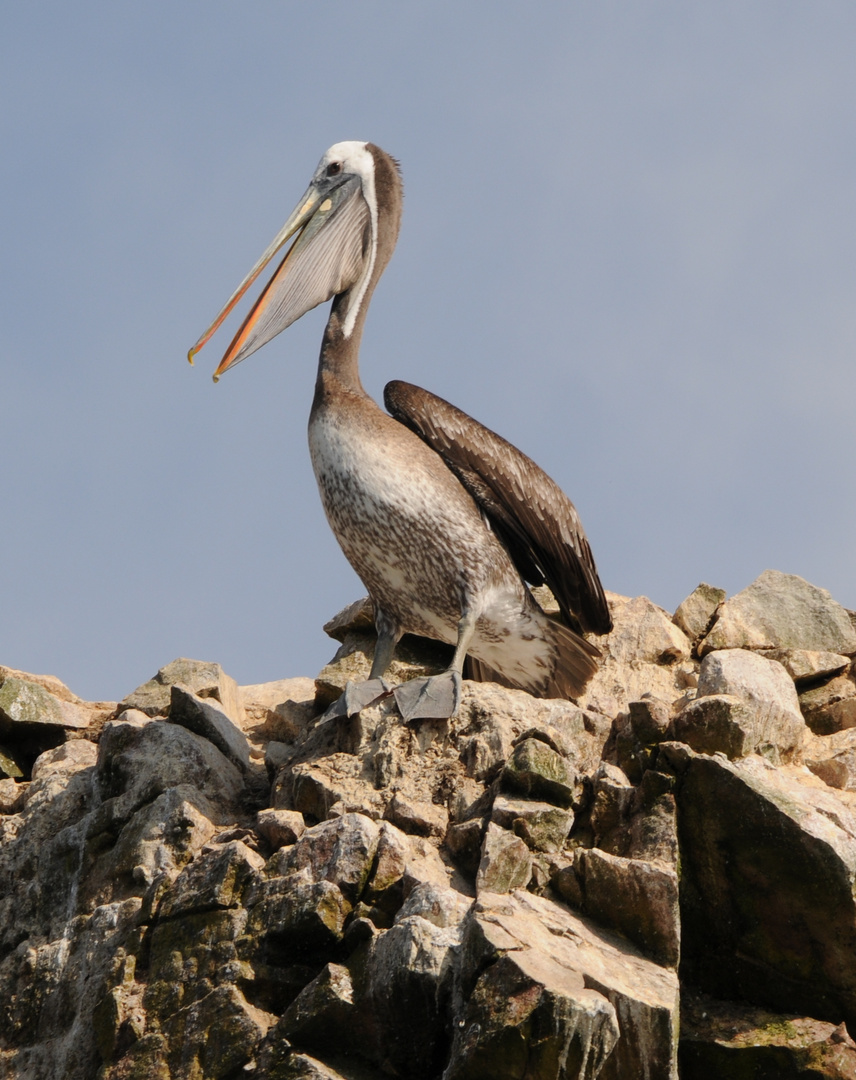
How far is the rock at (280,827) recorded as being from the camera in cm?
643

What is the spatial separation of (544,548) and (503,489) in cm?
46

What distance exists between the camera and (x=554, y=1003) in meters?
4.73

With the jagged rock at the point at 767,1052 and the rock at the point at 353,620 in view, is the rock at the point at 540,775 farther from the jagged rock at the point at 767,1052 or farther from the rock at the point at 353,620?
the rock at the point at 353,620

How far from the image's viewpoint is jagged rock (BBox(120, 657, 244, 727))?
8.84 metres

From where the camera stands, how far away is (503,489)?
26.7ft

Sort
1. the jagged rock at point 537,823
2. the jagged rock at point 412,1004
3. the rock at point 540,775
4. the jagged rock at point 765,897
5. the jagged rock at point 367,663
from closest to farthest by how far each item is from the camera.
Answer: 1. the jagged rock at point 412,1004
2. the jagged rock at point 765,897
3. the jagged rock at point 537,823
4. the rock at point 540,775
5. the jagged rock at point 367,663

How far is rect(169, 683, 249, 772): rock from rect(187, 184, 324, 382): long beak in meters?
2.09

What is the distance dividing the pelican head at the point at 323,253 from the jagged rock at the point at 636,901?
4.17 metres

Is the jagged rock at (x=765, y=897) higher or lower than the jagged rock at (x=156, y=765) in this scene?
lower

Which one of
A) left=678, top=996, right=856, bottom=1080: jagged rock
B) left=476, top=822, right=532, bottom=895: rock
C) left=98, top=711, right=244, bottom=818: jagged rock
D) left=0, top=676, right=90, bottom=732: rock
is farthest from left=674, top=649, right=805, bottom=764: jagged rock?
left=0, top=676, right=90, bottom=732: rock

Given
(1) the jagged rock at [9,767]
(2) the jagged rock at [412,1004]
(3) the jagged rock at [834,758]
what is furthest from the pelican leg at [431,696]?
(1) the jagged rock at [9,767]

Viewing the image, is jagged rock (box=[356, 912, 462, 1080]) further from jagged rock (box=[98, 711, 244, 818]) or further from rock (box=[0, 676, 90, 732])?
rock (box=[0, 676, 90, 732])

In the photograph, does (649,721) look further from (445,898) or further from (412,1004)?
(412,1004)

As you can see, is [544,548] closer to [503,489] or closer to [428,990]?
[503,489]
